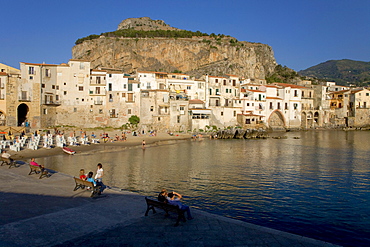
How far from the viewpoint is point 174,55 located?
106 metres

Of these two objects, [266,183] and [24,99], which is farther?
[24,99]

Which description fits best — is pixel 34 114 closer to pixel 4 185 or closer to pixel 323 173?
pixel 4 185

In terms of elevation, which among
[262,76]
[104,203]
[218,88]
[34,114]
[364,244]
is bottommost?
[364,244]

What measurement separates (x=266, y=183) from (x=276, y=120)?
60.9 metres

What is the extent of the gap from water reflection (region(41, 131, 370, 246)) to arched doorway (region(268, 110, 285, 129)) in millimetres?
41818

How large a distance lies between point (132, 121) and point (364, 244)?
49.4 meters

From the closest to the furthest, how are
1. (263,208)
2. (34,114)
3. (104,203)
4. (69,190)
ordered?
(104,203) → (69,190) → (263,208) → (34,114)

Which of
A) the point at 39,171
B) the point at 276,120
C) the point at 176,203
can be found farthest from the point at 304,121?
the point at 176,203

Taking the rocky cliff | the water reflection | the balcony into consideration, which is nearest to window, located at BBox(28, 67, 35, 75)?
the balcony

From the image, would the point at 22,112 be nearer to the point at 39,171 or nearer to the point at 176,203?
the point at 39,171

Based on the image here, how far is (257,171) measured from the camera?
2455 cm

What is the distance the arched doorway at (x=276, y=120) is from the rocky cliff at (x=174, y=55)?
1195 inches

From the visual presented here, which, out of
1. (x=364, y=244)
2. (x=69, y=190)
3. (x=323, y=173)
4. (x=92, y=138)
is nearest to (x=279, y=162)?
(x=323, y=173)

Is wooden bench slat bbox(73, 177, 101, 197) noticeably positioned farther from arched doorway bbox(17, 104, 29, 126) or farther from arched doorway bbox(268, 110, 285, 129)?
arched doorway bbox(268, 110, 285, 129)
